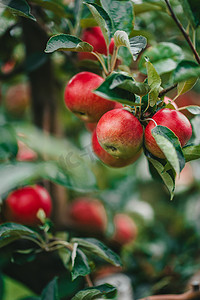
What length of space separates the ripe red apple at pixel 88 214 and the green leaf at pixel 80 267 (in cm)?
58

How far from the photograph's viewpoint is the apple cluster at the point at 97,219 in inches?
47.6

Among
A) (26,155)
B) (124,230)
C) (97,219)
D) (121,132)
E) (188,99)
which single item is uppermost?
(121,132)

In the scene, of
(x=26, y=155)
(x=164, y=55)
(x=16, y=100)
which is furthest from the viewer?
(x=16, y=100)

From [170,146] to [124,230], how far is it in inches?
38.3

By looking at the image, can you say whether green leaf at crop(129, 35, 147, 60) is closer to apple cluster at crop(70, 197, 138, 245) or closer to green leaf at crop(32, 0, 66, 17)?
green leaf at crop(32, 0, 66, 17)

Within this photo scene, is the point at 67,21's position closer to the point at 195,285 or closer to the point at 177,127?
the point at 177,127

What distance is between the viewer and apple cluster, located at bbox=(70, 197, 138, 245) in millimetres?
1209

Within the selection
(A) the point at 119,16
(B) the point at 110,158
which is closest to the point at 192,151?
(B) the point at 110,158

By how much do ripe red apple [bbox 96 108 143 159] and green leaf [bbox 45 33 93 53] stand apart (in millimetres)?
116

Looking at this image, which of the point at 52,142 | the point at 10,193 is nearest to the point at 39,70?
the point at 52,142

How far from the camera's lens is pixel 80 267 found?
584 mm

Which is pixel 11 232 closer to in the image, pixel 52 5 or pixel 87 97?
pixel 87 97

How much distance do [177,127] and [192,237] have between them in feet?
2.70

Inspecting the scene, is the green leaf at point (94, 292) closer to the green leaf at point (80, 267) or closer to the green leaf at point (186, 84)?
the green leaf at point (80, 267)
